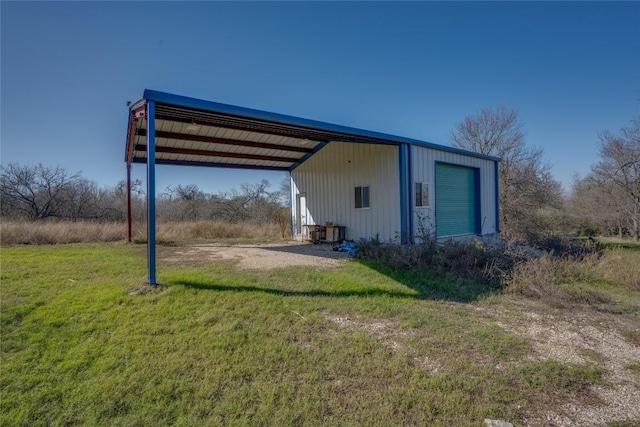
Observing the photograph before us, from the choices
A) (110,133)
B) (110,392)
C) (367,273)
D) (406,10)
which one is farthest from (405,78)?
(110,392)

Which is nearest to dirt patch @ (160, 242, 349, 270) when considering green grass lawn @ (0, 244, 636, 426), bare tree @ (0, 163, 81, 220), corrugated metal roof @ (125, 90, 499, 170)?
green grass lawn @ (0, 244, 636, 426)

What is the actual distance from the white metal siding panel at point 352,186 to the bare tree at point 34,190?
1440 cm

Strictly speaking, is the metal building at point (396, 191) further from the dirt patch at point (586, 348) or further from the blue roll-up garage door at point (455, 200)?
the dirt patch at point (586, 348)

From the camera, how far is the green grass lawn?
2.47m

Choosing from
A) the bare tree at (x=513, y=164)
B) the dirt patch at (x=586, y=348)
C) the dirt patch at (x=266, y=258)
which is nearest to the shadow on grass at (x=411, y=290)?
the dirt patch at (x=586, y=348)

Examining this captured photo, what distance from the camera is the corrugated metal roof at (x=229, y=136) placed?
6.45m

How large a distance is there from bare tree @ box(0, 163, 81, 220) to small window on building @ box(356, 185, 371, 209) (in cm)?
1726

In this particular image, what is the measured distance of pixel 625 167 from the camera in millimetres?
21547

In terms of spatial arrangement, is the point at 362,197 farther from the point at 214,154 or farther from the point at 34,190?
the point at 34,190

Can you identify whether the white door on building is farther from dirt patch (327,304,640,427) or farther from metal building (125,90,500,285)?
dirt patch (327,304,640,427)

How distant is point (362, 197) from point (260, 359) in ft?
29.0

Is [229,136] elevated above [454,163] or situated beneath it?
→ elevated above

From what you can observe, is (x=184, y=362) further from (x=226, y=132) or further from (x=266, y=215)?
(x=266, y=215)

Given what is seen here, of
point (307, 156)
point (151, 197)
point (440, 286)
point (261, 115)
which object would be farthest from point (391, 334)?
point (307, 156)
